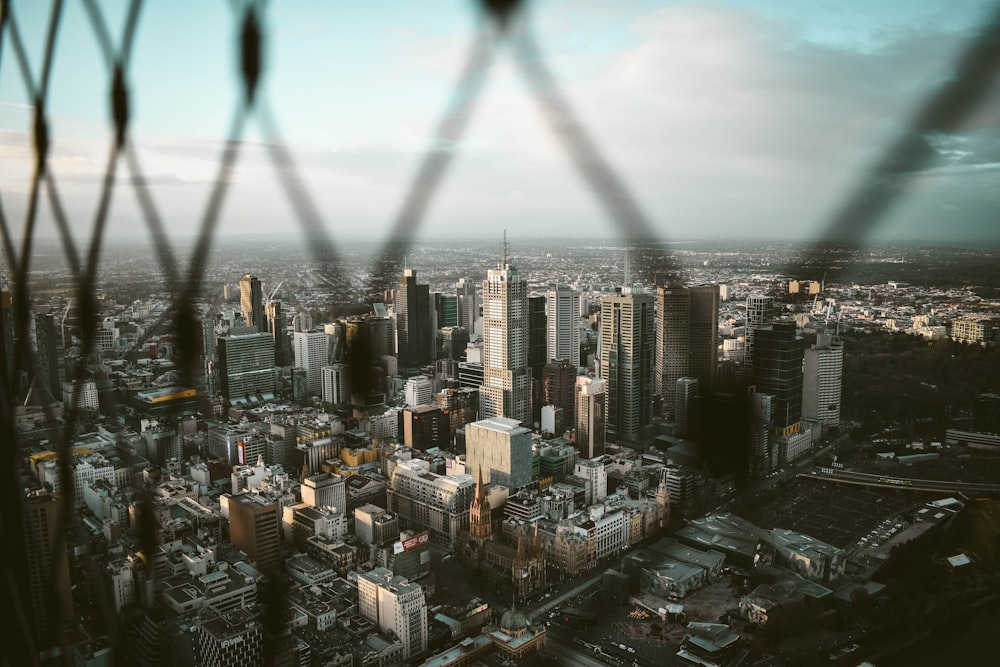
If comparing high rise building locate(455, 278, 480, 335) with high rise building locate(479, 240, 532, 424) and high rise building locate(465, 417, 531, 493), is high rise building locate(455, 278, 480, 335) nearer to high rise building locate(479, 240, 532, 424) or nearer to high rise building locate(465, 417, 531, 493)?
high rise building locate(479, 240, 532, 424)

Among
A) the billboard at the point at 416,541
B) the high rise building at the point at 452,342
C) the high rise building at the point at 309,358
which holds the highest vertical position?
the high rise building at the point at 309,358

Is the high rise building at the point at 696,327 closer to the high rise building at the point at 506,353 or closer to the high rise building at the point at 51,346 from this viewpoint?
the high rise building at the point at 51,346

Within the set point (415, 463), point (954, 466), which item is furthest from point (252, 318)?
point (954, 466)

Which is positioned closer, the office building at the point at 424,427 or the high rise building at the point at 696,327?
the high rise building at the point at 696,327

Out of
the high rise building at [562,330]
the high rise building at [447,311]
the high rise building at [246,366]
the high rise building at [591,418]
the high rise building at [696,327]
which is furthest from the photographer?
the high rise building at [447,311]

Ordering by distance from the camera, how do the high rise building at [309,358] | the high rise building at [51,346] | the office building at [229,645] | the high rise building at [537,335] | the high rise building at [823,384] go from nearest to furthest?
the high rise building at [823,384], the high rise building at [51,346], the office building at [229,645], the high rise building at [309,358], the high rise building at [537,335]

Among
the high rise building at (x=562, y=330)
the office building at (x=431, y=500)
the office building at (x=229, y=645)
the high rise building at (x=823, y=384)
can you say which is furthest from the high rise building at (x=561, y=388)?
the high rise building at (x=823, y=384)
